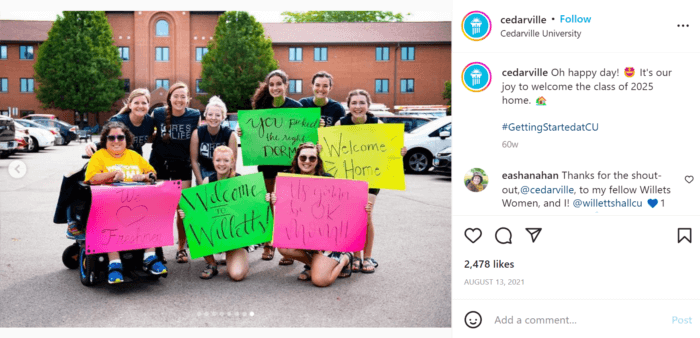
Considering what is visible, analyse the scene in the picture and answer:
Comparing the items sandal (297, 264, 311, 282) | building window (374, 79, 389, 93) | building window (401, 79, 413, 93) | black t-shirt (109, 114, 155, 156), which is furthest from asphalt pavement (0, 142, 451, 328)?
building window (374, 79, 389, 93)

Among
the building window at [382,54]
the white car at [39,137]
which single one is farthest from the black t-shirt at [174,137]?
the building window at [382,54]

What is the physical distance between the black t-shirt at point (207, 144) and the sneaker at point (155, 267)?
1.07m

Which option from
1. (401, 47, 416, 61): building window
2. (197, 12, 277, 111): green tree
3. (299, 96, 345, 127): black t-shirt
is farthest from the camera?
(401, 47, 416, 61): building window

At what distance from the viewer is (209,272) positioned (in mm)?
5137

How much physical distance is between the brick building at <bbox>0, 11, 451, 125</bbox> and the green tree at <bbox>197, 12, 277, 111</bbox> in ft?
9.90

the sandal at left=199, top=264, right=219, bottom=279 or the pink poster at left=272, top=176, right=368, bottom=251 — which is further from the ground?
the pink poster at left=272, top=176, right=368, bottom=251

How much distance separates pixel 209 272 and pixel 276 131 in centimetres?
142

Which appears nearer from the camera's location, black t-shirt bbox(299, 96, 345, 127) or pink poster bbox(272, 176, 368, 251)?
pink poster bbox(272, 176, 368, 251)

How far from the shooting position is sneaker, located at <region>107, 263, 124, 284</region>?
14.8ft

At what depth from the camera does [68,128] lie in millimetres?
33375

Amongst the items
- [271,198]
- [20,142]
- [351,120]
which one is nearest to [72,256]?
[271,198]
